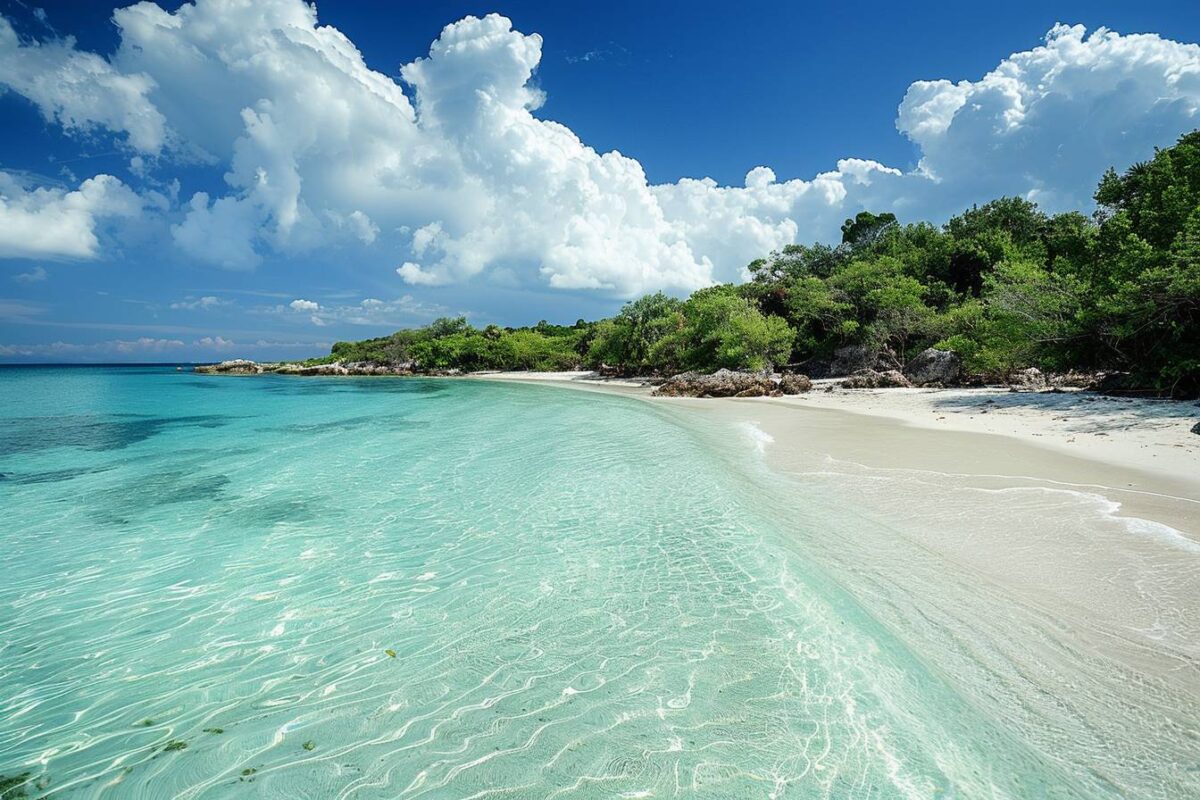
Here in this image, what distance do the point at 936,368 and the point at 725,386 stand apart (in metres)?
12.0

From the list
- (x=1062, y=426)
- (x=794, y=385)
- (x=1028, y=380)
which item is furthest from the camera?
(x=794, y=385)

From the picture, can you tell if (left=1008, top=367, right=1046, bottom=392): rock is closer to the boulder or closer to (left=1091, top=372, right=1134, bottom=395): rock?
(left=1091, top=372, right=1134, bottom=395): rock

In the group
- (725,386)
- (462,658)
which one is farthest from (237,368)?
(462,658)

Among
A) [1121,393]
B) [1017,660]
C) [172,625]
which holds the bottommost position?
[172,625]

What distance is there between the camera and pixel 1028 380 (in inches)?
947

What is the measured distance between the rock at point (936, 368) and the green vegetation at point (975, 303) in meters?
0.86

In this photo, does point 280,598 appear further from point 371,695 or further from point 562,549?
point 562,549

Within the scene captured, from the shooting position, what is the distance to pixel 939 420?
17.0 m

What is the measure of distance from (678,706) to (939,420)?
56.7 feet

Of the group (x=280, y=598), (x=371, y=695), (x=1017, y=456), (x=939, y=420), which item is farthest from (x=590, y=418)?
(x=371, y=695)

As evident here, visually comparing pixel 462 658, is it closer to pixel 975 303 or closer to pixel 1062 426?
pixel 1062 426

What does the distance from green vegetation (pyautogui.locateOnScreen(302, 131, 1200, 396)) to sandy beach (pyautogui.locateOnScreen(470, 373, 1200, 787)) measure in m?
5.02

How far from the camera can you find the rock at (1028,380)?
76.1 ft

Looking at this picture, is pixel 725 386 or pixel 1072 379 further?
pixel 725 386
